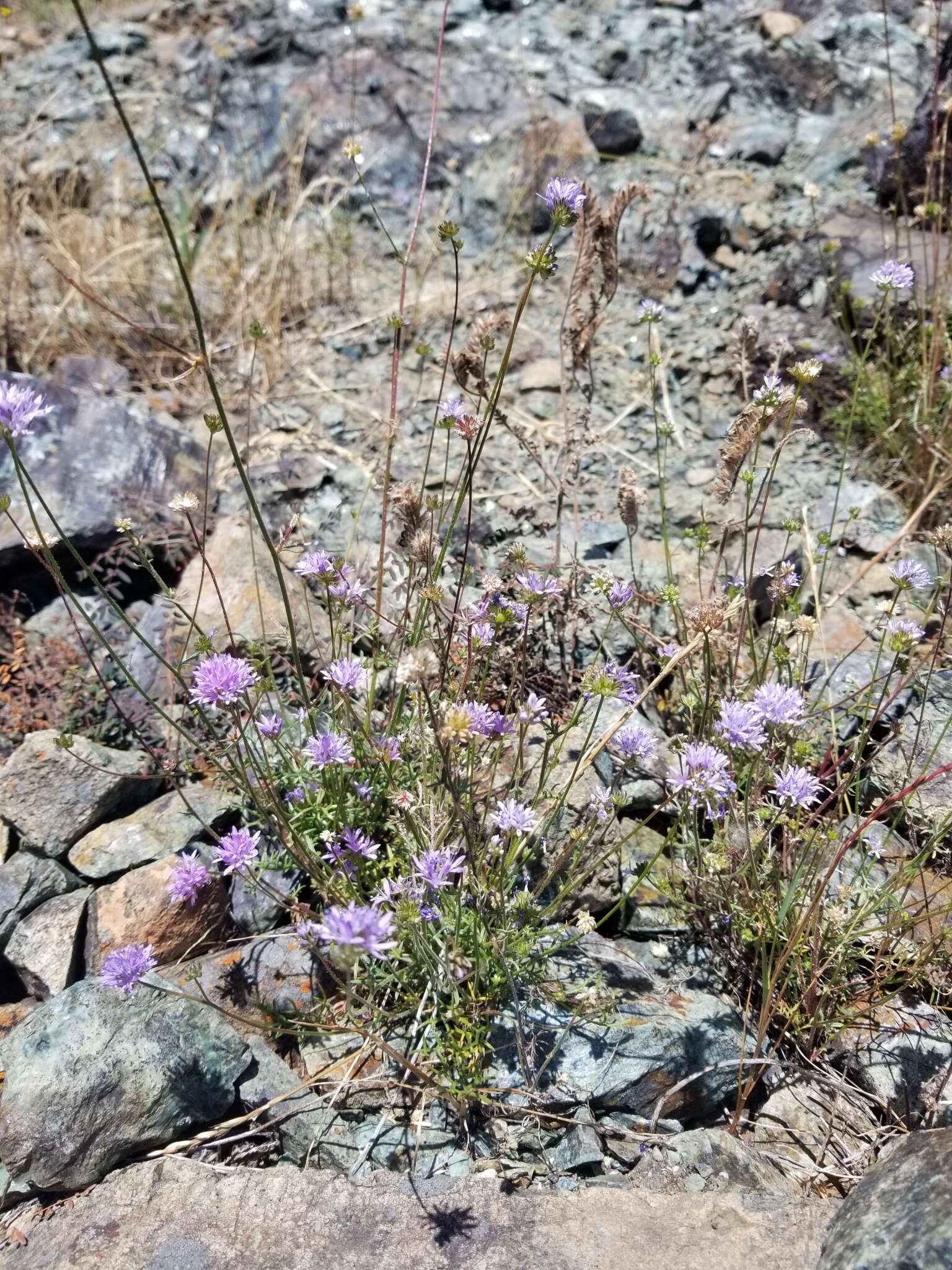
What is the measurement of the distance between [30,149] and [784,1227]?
7.89 meters

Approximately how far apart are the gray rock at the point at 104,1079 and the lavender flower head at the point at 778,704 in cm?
163

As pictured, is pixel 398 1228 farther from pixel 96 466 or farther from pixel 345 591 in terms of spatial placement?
pixel 96 466

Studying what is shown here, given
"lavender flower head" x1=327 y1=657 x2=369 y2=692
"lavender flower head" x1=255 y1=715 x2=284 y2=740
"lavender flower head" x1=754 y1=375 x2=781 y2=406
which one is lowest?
"lavender flower head" x1=255 y1=715 x2=284 y2=740

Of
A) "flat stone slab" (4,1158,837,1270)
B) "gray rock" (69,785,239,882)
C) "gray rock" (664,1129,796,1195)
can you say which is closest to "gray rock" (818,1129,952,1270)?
"flat stone slab" (4,1158,837,1270)

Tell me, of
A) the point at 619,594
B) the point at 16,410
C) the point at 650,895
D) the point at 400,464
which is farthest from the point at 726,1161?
the point at 400,464

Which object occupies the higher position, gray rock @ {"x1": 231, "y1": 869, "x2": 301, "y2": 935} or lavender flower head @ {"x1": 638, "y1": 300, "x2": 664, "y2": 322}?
lavender flower head @ {"x1": 638, "y1": 300, "x2": 664, "y2": 322}

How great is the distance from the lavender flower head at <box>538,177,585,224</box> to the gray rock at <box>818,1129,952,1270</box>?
2100 mm

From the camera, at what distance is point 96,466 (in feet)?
13.4

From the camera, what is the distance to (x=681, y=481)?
4203mm

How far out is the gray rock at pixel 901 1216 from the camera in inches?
67.6

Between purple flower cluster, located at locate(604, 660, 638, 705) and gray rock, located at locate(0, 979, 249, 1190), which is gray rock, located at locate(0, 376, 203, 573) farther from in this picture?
purple flower cluster, located at locate(604, 660, 638, 705)

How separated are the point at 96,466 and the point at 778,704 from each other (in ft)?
10.4

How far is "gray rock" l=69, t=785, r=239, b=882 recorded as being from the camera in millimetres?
2918

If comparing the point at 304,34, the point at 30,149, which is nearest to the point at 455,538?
the point at 30,149
